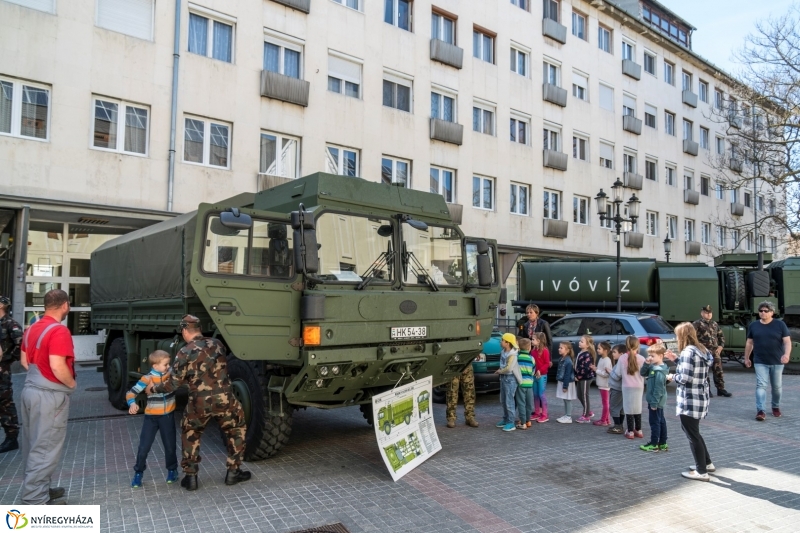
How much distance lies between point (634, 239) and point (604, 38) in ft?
33.6

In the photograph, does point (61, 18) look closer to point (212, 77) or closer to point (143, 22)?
point (143, 22)

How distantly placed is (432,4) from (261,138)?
9.12 m

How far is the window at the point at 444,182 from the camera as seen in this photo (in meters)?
21.1

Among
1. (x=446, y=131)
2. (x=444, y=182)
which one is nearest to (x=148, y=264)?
(x=444, y=182)

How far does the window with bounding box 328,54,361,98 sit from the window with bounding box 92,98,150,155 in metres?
6.00

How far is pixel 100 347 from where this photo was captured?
407 inches

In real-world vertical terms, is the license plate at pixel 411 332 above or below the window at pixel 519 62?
below

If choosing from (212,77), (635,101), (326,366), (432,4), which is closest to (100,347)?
(326,366)

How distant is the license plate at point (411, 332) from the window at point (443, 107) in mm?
16131

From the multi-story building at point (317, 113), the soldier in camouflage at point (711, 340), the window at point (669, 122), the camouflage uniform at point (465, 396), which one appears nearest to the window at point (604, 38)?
the multi-story building at point (317, 113)

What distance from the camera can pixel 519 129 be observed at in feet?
80.5

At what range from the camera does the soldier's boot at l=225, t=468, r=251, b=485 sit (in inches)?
216

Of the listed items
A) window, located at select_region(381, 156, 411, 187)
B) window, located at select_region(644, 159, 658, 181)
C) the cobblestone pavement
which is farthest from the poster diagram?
window, located at select_region(644, 159, 658, 181)

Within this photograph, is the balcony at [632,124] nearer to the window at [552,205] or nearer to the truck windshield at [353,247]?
the window at [552,205]
